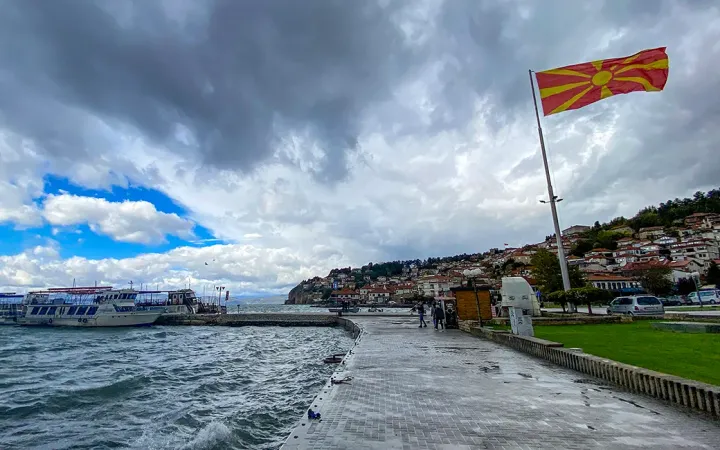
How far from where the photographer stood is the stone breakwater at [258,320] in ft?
150

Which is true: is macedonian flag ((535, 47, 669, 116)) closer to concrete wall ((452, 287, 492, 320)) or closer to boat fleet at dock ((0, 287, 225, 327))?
concrete wall ((452, 287, 492, 320))

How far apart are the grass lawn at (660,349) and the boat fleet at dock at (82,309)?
2096 inches

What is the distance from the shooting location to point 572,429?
505 cm

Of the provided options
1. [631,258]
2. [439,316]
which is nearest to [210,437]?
[439,316]

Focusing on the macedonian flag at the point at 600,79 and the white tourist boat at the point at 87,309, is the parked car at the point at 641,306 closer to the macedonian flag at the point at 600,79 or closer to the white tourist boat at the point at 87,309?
the macedonian flag at the point at 600,79

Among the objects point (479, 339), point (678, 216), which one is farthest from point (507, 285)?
point (678, 216)

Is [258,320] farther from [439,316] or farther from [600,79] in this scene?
[600,79]

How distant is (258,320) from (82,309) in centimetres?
2437

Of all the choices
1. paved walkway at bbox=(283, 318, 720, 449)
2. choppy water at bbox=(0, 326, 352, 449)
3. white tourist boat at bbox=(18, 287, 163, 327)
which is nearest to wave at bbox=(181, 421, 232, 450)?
choppy water at bbox=(0, 326, 352, 449)

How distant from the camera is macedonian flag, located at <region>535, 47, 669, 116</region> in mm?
14398

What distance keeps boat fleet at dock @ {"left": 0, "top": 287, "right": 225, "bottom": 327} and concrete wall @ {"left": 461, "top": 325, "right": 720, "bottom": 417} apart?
5454cm

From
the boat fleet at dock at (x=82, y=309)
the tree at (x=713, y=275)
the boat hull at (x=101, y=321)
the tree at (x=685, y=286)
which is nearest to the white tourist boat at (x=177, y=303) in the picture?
the boat fleet at dock at (x=82, y=309)

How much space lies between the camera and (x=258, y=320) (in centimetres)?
5034

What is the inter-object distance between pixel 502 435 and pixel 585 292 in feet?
61.1
